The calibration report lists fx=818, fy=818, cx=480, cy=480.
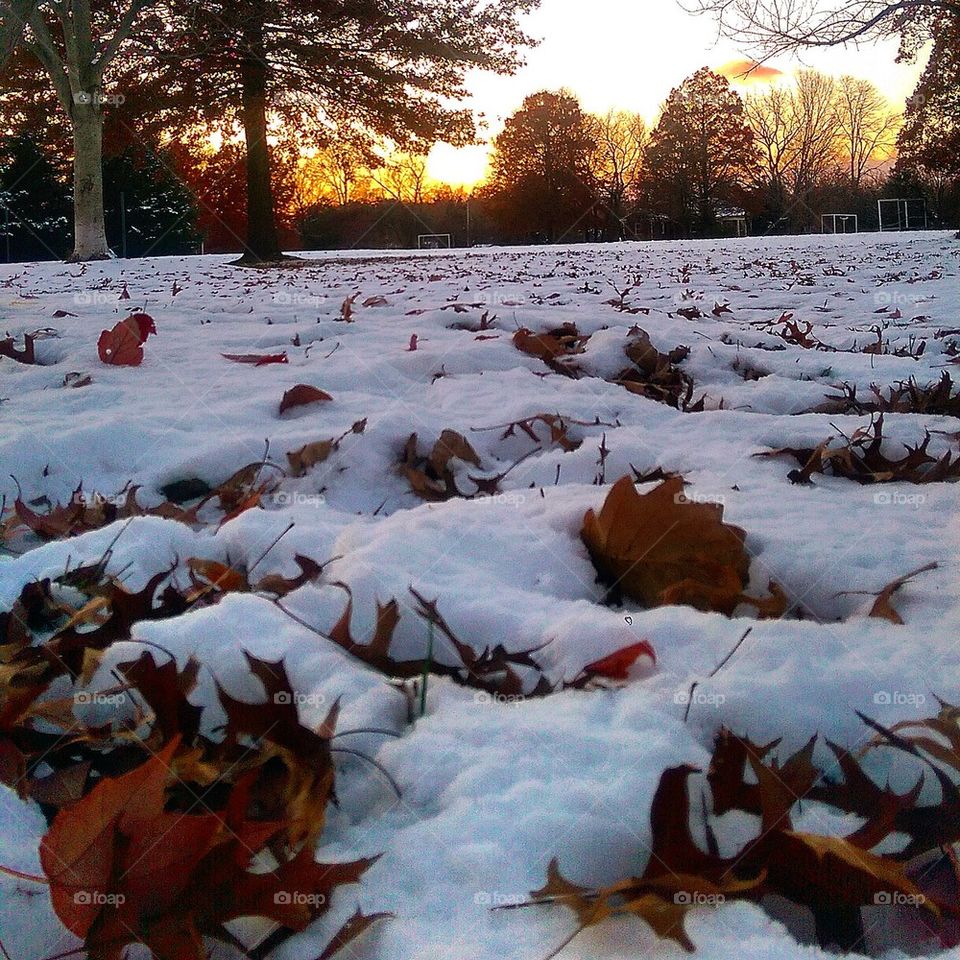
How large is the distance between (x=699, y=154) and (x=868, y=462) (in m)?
45.7

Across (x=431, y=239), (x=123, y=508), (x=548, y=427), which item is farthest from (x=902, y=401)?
→ (x=431, y=239)

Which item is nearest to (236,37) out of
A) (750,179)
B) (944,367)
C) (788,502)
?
(944,367)

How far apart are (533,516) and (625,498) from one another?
0.20 meters

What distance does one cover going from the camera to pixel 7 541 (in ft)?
4.90

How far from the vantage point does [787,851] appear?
0.72m

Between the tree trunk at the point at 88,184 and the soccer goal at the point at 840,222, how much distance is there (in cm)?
3491

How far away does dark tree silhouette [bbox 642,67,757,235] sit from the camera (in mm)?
41656

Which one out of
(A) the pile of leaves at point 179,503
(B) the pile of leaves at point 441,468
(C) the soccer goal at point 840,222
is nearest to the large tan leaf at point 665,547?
(B) the pile of leaves at point 441,468

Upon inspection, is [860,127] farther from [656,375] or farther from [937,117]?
[656,375]

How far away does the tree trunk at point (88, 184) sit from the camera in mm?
13672

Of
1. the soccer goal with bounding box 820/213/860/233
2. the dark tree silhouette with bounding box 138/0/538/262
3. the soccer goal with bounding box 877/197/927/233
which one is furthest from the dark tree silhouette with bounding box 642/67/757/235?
the dark tree silhouette with bounding box 138/0/538/262

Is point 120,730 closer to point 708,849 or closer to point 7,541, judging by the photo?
point 708,849

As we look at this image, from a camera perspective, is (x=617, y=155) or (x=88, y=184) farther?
(x=617, y=155)

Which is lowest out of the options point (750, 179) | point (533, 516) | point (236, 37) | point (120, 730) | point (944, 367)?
point (120, 730)
